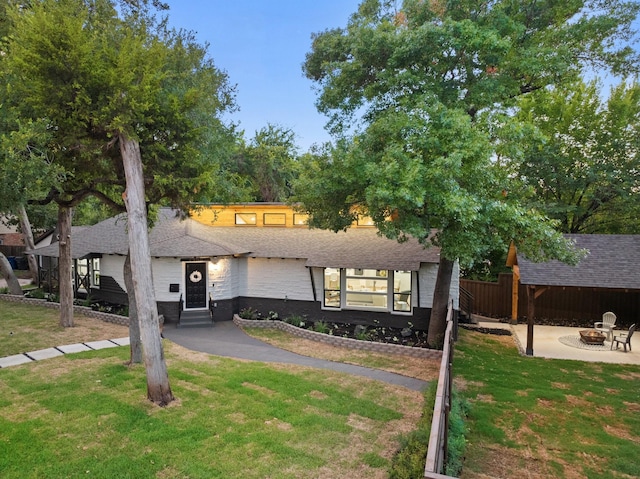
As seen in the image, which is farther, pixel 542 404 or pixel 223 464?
pixel 542 404

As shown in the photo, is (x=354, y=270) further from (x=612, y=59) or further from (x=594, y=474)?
(x=612, y=59)

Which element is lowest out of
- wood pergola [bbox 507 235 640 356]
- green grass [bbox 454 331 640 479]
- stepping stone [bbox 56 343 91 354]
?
green grass [bbox 454 331 640 479]

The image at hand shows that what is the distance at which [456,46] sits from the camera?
8.61 metres

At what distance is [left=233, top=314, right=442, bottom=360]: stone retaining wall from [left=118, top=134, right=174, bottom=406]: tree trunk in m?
6.08

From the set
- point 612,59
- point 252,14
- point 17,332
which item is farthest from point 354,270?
point 252,14

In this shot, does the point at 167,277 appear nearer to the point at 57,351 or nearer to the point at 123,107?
the point at 57,351

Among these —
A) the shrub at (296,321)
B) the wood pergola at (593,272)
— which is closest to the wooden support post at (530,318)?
the wood pergola at (593,272)

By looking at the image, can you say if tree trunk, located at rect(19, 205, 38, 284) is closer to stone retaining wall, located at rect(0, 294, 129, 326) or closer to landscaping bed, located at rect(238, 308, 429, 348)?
stone retaining wall, located at rect(0, 294, 129, 326)

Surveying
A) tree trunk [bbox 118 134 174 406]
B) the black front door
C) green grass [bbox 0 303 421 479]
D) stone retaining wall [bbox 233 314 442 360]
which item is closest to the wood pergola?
stone retaining wall [bbox 233 314 442 360]

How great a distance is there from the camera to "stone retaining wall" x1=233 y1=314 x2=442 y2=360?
36.5ft

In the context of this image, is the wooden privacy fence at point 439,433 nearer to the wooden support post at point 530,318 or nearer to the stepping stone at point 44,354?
the wooden support post at point 530,318

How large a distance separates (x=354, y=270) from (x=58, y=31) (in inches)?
424

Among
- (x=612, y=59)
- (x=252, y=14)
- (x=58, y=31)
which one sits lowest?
(x=58, y=31)

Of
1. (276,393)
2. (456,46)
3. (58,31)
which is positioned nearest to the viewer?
(58,31)
